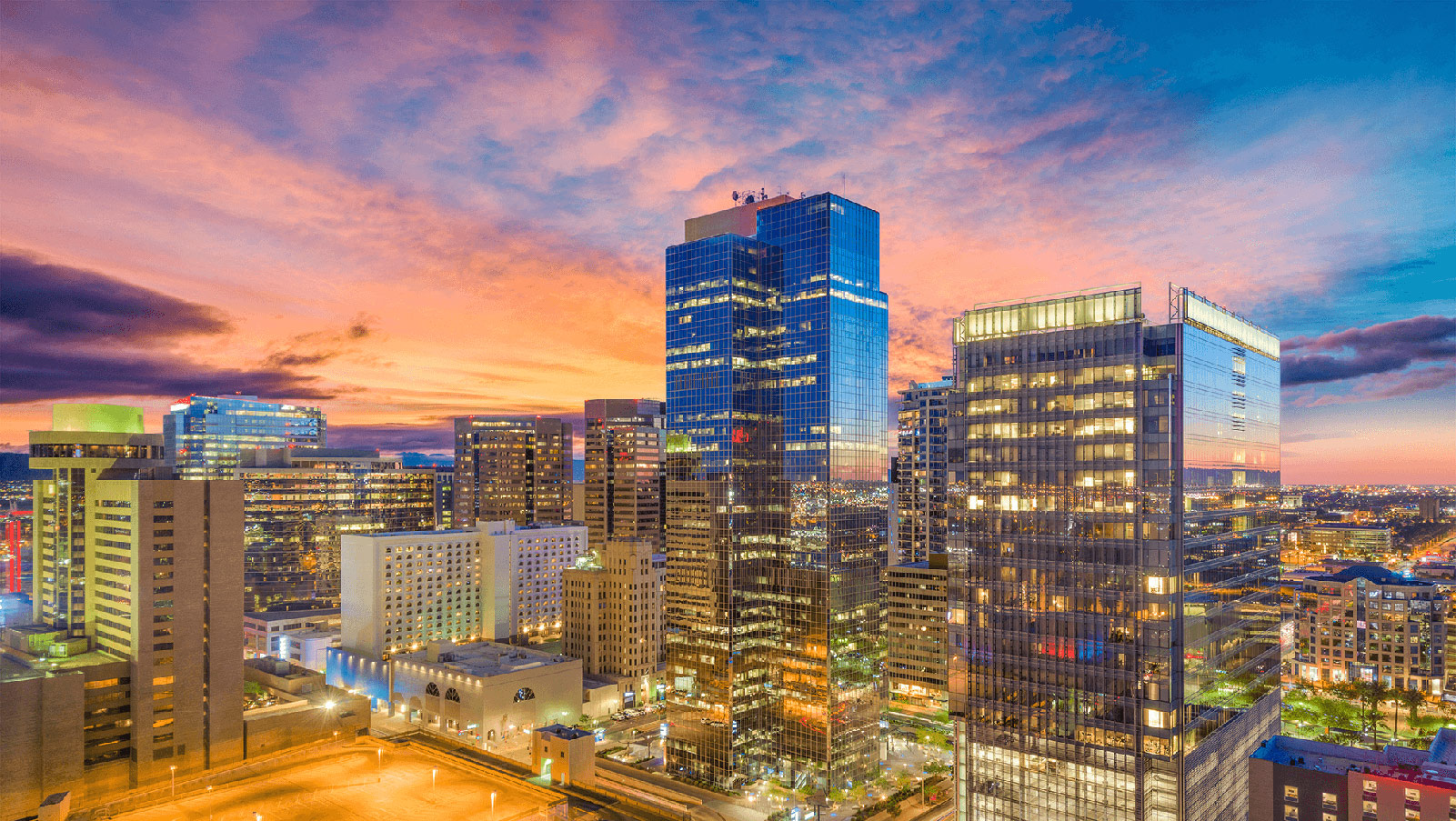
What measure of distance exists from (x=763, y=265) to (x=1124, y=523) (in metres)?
80.1

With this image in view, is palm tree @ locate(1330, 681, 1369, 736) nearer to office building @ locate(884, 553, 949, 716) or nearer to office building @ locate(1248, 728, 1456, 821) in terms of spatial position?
office building @ locate(1248, 728, 1456, 821)

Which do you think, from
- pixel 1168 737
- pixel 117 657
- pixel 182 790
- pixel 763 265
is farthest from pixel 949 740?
pixel 117 657

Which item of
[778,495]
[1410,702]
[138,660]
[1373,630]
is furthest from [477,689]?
[1373,630]

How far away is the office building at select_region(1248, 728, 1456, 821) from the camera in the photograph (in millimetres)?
82750

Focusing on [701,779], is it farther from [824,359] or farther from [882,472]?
[824,359]

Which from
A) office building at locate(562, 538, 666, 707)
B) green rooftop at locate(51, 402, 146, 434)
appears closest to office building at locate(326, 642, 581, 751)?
office building at locate(562, 538, 666, 707)

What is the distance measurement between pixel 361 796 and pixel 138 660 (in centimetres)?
4512

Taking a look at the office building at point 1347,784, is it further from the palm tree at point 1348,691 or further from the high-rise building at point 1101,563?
the palm tree at point 1348,691

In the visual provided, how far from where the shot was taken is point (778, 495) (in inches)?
5487

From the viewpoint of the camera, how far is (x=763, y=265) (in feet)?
479

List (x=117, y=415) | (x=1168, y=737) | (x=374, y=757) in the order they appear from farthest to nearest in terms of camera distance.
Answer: (x=117, y=415) < (x=374, y=757) < (x=1168, y=737)

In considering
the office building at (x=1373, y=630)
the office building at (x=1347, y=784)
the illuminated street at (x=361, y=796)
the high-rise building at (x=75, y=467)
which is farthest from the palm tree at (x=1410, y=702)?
the high-rise building at (x=75, y=467)

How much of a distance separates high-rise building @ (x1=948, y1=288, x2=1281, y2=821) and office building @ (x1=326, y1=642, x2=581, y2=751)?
283 feet

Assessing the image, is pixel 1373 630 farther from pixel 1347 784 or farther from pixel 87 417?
pixel 87 417
